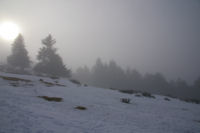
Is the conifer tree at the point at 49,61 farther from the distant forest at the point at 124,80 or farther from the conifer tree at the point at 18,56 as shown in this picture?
the conifer tree at the point at 18,56

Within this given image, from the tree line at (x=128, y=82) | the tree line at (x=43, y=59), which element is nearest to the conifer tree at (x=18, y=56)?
the tree line at (x=43, y=59)

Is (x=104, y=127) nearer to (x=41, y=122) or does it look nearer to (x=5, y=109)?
(x=41, y=122)

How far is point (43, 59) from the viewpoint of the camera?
987 inches

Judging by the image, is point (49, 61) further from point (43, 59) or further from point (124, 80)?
point (124, 80)

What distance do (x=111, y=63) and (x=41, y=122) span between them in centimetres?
5090

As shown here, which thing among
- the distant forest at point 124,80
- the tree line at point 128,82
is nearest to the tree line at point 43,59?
the distant forest at point 124,80

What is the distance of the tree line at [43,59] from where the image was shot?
79.6 ft

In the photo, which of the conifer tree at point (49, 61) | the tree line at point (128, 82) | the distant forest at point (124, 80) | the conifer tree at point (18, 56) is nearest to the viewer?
the conifer tree at point (49, 61)

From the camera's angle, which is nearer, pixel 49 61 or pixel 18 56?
pixel 49 61

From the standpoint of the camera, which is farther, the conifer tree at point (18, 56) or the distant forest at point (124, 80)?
the distant forest at point (124, 80)

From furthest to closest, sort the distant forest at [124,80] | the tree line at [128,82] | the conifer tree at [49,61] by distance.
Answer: the tree line at [128,82] → the distant forest at [124,80] → the conifer tree at [49,61]

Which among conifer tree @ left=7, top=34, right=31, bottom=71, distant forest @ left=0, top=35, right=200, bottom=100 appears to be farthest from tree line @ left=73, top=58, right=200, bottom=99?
conifer tree @ left=7, top=34, right=31, bottom=71

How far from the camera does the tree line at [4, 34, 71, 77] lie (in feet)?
79.6

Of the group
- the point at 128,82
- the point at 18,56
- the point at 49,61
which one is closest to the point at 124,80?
the point at 128,82
